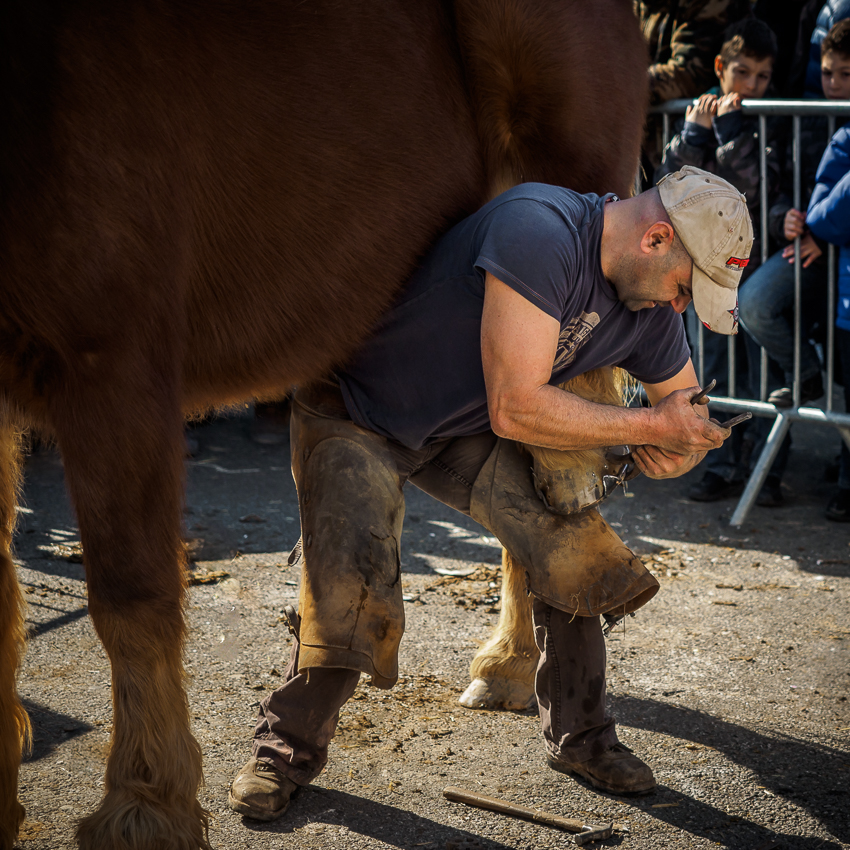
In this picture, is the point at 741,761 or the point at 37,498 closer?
the point at 741,761

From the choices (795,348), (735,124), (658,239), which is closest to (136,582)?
(658,239)

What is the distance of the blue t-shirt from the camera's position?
226cm

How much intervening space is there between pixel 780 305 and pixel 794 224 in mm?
390


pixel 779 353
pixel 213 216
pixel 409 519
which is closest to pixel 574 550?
pixel 213 216

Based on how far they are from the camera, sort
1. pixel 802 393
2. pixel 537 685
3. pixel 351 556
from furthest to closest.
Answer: pixel 802 393, pixel 537 685, pixel 351 556

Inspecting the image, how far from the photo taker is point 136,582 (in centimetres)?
197

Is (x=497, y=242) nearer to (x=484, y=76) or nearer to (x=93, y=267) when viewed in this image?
(x=484, y=76)

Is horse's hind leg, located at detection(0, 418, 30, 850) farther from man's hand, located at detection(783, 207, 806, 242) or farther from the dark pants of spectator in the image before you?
man's hand, located at detection(783, 207, 806, 242)

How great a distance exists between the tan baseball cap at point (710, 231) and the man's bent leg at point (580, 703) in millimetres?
898

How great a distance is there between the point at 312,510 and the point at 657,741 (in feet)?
4.03

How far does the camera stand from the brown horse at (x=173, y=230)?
5.92 ft

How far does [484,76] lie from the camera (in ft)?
8.25

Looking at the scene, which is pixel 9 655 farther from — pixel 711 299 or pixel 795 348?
pixel 795 348

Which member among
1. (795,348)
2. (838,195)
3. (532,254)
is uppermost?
(838,195)
